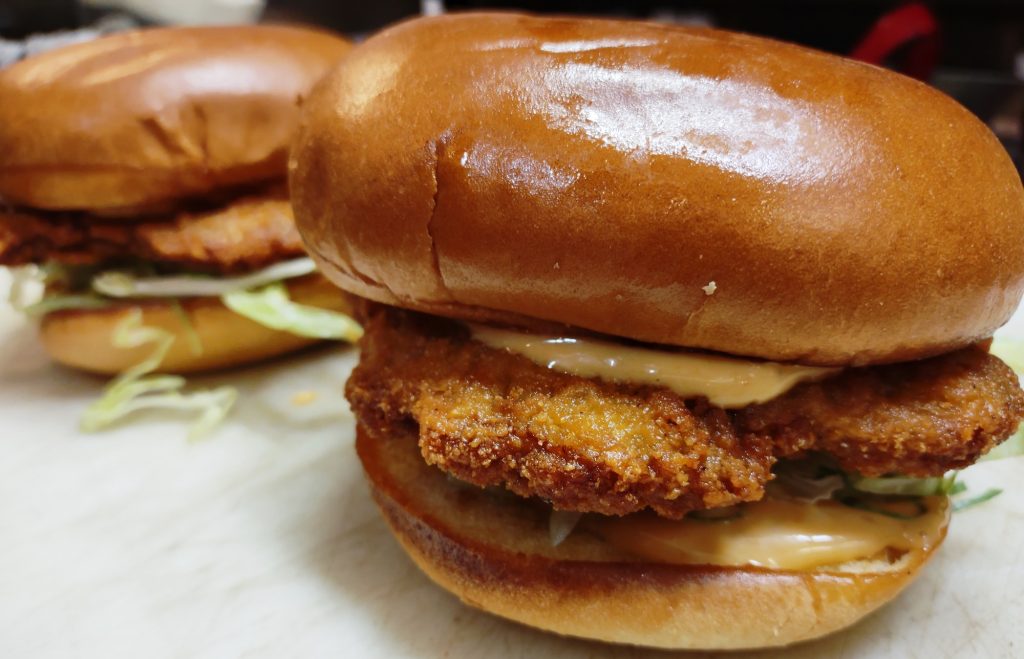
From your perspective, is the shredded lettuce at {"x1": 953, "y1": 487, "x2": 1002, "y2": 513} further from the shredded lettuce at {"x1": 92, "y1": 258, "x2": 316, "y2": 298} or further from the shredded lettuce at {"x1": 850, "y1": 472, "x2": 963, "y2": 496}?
the shredded lettuce at {"x1": 92, "y1": 258, "x2": 316, "y2": 298}

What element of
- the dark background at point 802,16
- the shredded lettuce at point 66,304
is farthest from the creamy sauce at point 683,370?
the dark background at point 802,16

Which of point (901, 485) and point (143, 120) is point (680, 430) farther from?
point (143, 120)

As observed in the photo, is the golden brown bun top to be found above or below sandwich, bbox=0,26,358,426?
above

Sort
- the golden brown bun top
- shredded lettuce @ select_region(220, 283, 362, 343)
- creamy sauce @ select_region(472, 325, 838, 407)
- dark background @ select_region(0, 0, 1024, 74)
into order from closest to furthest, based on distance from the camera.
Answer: the golden brown bun top → creamy sauce @ select_region(472, 325, 838, 407) → shredded lettuce @ select_region(220, 283, 362, 343) → dark background @ select_region(0, 0, 1024, 74)

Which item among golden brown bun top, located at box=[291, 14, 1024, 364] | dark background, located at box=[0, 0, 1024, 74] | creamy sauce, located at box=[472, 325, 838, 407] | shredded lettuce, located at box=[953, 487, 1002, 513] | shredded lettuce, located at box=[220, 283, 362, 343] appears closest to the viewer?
golden brown bun top, located at box=[291, 14, 1024, 364]

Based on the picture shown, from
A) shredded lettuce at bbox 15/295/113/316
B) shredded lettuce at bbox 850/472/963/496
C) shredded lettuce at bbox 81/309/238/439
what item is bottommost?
shredded lettuce at bbox 81/309/238/439

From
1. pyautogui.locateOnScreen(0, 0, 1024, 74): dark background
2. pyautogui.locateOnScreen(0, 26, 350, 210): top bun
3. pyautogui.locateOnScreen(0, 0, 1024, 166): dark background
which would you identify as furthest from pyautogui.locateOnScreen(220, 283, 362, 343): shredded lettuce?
pyautogui.locateOnScreen(0, 0, 1024, 74): dark background
